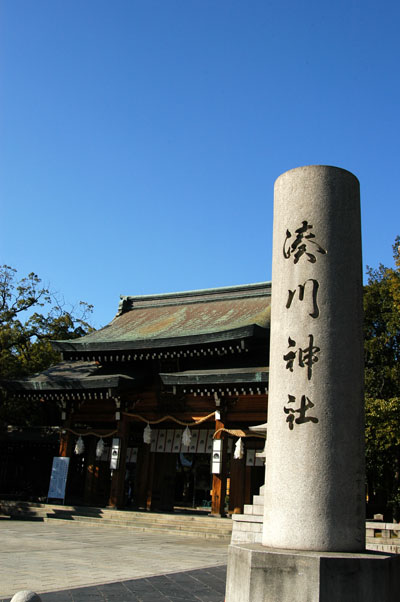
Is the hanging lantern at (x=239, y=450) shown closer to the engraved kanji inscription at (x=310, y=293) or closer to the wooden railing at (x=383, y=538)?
the wooden railing at (x=383, y=538)

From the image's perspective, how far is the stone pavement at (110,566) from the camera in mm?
5695

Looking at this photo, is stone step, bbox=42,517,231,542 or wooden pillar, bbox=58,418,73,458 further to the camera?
wooden pillar, bbox=58,418,73,458

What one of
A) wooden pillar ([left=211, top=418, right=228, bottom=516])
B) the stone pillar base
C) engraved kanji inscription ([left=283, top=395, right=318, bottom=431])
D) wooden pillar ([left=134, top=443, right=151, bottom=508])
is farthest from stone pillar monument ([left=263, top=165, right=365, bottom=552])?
wooden pillar ([left=134, top=443, right=151, bottom=508])

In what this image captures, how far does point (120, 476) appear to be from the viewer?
→ 1705 cm

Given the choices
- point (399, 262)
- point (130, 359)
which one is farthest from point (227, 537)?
point (399, 262)

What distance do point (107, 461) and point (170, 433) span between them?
11.7 feet

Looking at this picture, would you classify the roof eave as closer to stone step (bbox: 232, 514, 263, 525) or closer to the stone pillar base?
stone step (bbox: 232, 514, 263, 525)

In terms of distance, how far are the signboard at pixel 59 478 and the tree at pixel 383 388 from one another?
9.94 metres

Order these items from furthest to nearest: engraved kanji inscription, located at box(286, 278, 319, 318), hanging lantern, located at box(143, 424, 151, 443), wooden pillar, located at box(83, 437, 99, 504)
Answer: wooden pillar, located at box(83, 437, 99, 504)
hanging lantern, located at box(143, 424, 151, 443)
engraved kanji inscription, located at box(286, 278, 319, 318)

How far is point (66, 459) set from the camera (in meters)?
17.5

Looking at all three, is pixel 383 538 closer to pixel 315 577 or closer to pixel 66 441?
pixel 315 577

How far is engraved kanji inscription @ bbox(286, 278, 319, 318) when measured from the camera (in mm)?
4148

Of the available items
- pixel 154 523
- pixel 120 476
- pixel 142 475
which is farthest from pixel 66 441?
pixel 154 523

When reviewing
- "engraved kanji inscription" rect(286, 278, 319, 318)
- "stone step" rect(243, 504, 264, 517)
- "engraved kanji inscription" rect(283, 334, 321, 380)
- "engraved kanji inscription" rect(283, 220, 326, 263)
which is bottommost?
"stone step" rect(243, 504, 264, 517)
